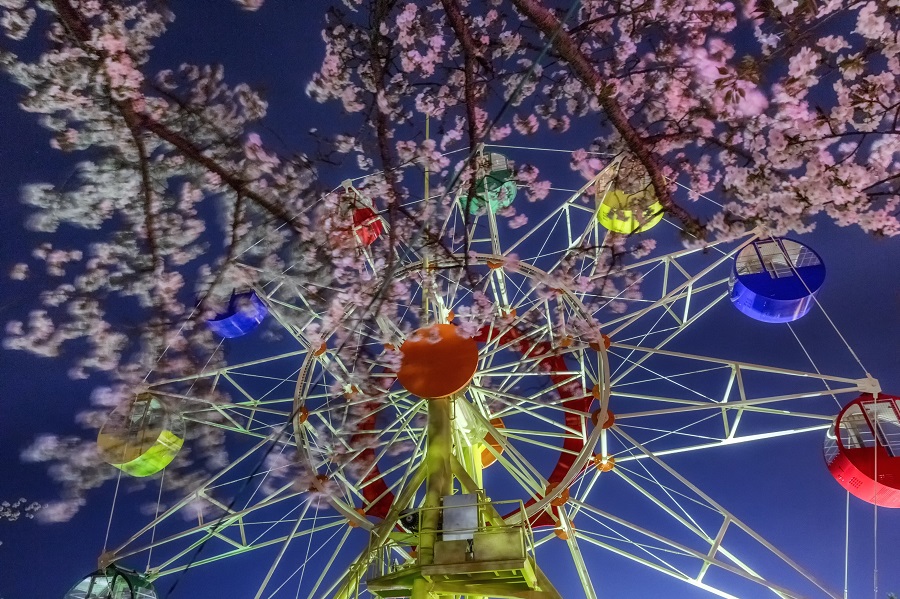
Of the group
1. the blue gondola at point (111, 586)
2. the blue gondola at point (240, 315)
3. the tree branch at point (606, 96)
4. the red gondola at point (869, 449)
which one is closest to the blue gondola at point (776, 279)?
the tree branch at point (606, 96)

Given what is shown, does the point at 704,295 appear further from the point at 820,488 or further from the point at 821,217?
the point at 820,488

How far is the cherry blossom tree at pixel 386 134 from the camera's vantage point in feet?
26.9

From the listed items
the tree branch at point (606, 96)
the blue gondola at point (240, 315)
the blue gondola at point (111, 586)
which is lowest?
the blue gondola at point (111, 586)

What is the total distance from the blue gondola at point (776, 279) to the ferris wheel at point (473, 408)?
0.03 meters

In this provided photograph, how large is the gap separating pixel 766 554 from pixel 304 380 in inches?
431

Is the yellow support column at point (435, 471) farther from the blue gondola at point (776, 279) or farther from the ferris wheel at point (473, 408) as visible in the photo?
the blue gondola at point (776, 279)

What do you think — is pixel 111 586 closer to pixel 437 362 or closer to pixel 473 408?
pixel 437 362

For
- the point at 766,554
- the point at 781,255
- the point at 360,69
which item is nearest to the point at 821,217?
the point at 781,255

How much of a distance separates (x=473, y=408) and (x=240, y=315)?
→ 464cm

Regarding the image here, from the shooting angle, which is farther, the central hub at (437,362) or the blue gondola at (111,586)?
the central hub at (437,362)

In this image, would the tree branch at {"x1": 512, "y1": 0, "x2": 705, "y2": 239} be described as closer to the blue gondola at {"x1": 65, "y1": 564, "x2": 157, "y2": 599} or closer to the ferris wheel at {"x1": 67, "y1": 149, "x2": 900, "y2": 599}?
the ferris wheel at {"x1": 67, "y1": 149, "x2": 900, "y2": 599}

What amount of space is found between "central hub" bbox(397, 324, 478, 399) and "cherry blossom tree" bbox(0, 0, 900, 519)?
107 cm

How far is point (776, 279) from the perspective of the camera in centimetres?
962

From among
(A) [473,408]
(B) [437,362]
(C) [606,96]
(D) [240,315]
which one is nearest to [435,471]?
(A) [473,408]
